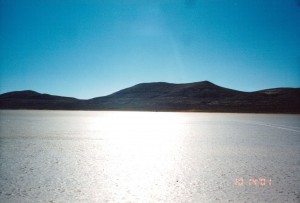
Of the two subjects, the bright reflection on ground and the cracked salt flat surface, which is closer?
the cracked salt flat surface

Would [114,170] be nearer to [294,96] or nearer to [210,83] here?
[294,96]

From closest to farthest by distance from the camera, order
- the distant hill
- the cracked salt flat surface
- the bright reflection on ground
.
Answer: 1. the cracked salt flat surface
2. the bright reflection on ground
3. the distant hill

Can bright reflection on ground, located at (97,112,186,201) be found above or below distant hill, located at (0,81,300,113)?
below

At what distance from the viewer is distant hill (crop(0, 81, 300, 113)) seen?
290ft

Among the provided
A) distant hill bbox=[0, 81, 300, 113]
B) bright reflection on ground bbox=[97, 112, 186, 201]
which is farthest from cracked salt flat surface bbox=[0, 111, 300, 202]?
distant hill bbox=[0, 81, 300, 113]

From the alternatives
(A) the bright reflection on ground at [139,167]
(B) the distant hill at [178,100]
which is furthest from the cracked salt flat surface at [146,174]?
(B) the distant hill at [178,100]

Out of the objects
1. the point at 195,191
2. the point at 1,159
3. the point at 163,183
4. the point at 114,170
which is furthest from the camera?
the point at 1,159

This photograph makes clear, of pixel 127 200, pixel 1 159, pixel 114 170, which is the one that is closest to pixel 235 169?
pixel 114 170

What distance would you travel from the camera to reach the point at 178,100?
108m

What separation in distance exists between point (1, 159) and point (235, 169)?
15.8ft

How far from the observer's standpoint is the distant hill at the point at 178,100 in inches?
3474

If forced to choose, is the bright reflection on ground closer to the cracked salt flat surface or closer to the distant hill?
the cracked salt flat surface

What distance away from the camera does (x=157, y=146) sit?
947 cm

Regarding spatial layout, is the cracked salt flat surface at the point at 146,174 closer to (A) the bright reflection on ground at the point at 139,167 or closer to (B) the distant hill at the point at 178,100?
(A) the bright reflection on ground at the point at 139,167
